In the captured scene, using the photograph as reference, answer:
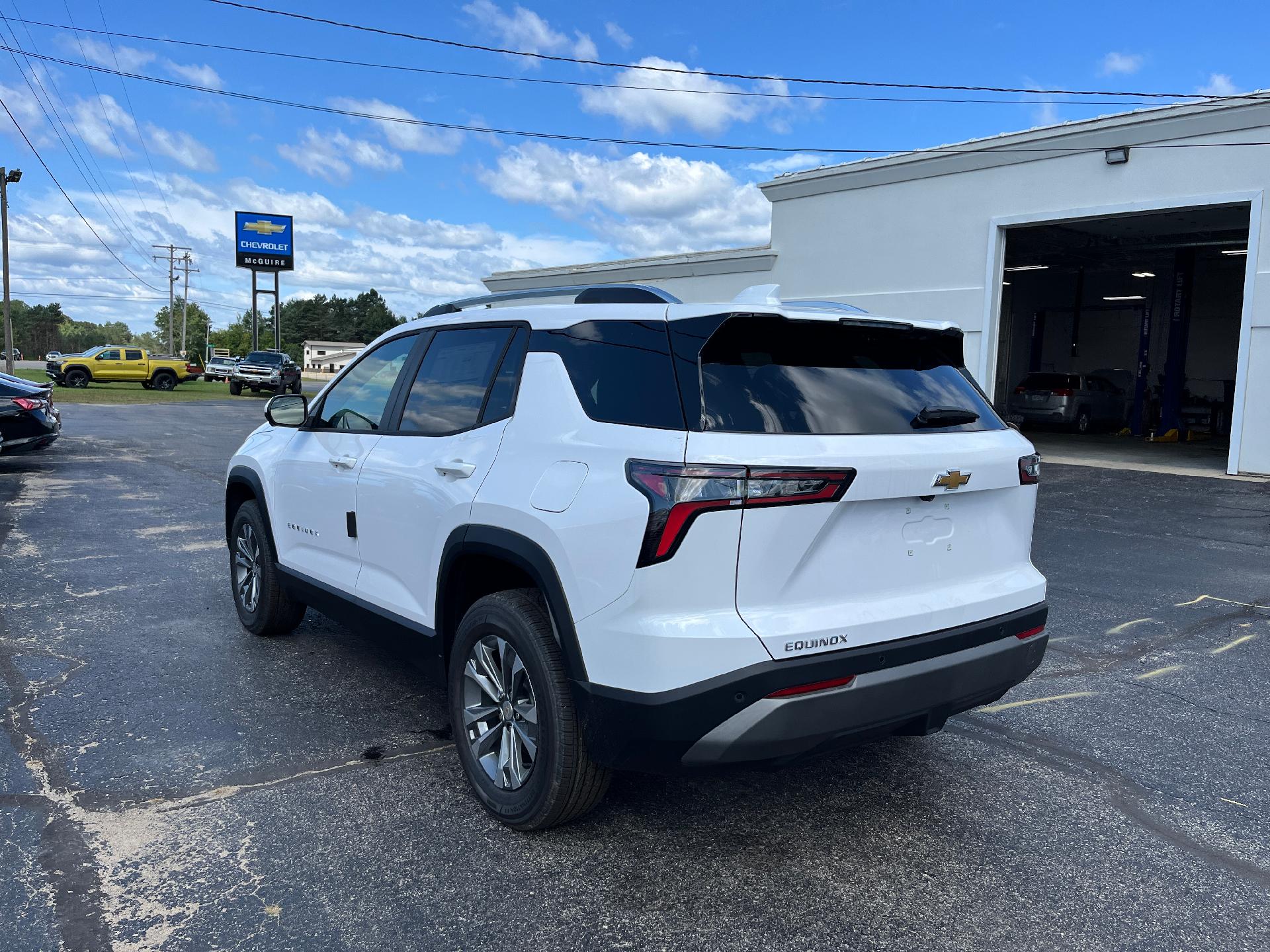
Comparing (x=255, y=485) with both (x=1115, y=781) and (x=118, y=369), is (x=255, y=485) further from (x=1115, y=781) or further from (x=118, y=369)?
(x=118, y=369)

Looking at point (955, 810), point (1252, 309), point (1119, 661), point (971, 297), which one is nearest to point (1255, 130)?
point (1252, 309)

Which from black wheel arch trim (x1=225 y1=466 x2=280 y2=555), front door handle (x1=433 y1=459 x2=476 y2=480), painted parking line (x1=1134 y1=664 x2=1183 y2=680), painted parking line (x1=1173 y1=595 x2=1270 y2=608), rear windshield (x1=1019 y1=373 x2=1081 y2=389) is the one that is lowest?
painted parking line (x1=1134 y1=664 x2=1183 y2=680)

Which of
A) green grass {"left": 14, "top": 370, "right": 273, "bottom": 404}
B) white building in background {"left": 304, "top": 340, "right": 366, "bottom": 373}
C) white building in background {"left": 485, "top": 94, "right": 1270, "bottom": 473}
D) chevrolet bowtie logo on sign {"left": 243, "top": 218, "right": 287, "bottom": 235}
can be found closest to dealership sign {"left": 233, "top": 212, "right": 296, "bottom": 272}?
chevrolet bowtie logo on sign {"left": 243, "top": 218, "right": 287, "bottom": 235}

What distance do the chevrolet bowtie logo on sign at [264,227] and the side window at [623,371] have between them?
176ft

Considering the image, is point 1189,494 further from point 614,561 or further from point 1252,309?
point 614,561

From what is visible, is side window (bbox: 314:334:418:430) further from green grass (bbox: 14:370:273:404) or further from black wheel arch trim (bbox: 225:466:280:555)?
green grass (bbox: 14:370:273:404)

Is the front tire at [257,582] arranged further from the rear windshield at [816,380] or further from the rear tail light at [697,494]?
the rear windshield at [816,380]

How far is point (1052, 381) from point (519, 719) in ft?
83.0

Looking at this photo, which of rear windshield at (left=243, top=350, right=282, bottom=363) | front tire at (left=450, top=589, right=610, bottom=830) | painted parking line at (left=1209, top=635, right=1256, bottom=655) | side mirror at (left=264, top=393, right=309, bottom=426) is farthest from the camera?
rear windshield at (left=243, top=350, right=282, bottom=363)

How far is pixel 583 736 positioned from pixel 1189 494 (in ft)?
42.8

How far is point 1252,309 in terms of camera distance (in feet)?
50.4

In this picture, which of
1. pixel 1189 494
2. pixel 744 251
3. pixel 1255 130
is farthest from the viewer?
pixel 744 251

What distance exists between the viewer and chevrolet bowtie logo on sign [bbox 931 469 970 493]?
115 inches

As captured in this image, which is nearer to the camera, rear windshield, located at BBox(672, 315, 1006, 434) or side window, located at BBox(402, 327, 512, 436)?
rear windshield, located at BBox(672, 315, 1006, 434)
